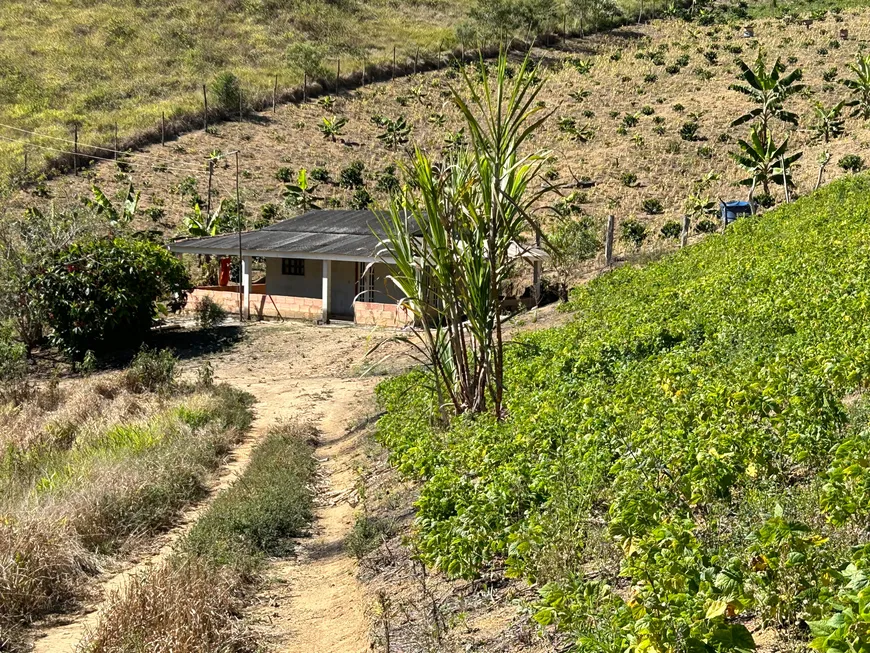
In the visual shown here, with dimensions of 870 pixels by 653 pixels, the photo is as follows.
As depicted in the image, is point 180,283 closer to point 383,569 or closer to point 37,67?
point 383,569

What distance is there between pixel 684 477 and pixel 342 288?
27.1m

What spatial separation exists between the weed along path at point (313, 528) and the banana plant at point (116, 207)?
54.3 feet

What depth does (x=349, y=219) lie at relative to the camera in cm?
3566

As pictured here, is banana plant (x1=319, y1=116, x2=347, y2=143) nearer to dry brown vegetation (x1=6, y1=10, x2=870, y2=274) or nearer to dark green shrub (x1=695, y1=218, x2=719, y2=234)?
dry brown vegetation (x1=6, y1=10, x2=870, y2=274)

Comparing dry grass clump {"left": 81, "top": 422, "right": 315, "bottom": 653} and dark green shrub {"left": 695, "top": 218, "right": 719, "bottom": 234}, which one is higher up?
dark green shrub {"left": 695, "top": 218, "right": 719, "bottom": 234}

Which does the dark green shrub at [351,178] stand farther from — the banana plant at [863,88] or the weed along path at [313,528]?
the weed along path at [313,528]

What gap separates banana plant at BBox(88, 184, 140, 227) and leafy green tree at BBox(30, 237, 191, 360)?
9506 mm

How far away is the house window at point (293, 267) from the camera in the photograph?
32969 millimetres

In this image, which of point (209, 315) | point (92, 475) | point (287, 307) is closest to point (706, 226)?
point (287, 307)

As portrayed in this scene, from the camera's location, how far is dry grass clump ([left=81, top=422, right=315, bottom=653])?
19.9 feet

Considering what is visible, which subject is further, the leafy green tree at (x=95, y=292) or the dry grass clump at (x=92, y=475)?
the leafy green tree at (x=95, y=292)

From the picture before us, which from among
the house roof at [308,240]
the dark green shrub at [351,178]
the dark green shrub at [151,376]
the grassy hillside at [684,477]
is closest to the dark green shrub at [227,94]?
the dark green shrub at [351,178]

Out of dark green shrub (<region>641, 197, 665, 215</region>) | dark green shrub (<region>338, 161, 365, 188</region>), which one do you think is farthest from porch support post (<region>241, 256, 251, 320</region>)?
dark green shrub (<region>338, 161, 365, 188</region>)

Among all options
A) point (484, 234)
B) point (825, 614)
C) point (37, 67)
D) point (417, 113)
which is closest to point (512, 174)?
point (484, 234)
